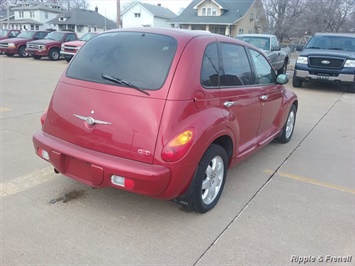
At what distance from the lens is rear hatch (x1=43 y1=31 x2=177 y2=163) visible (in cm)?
288

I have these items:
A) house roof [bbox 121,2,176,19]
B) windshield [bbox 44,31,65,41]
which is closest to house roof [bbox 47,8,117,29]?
house roof [bbox 121,2,176,19]

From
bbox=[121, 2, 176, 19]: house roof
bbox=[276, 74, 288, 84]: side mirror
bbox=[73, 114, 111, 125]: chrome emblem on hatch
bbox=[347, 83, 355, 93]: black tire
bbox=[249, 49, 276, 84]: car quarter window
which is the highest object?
bbox=[121, 2, 176, 19]: house roof

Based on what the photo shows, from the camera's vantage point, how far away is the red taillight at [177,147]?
281 cm

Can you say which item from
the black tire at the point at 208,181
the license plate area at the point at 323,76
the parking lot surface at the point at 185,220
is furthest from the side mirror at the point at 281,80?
the license plate area at the point at 323,76

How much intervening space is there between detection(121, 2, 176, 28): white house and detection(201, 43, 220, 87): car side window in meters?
55.2

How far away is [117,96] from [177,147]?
733 millimetres

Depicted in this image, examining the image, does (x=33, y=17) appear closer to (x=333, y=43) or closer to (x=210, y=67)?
(x=333, y=43)

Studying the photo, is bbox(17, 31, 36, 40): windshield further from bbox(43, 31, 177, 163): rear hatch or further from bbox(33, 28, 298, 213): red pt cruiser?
bbox(43, 31, 177, 163): rear hatch

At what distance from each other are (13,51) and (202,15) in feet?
108

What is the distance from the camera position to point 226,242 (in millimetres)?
2967

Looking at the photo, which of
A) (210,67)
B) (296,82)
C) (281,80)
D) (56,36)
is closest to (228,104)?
(210,67)

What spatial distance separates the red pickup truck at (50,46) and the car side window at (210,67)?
1884 cm

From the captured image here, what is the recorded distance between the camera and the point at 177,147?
2.83m

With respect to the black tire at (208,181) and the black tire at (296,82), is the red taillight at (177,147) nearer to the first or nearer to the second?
the black tire at (208,181)
